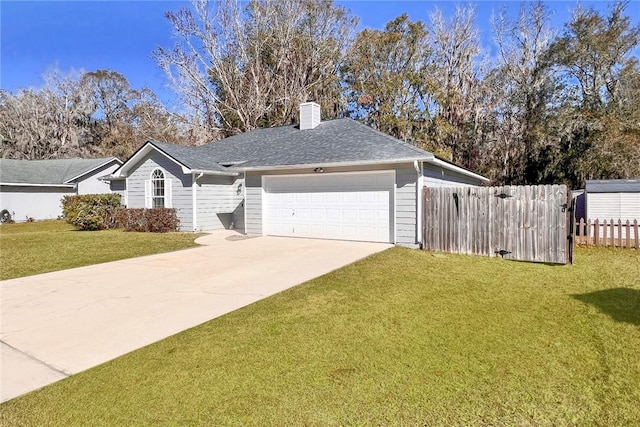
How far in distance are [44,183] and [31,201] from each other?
1.42m

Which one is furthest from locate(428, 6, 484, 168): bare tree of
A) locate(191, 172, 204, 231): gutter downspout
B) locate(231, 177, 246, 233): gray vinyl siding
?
locate(191, 172, 204, 231): gutter downspout

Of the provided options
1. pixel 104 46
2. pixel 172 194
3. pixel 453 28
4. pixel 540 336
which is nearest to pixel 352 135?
pixel 172 194

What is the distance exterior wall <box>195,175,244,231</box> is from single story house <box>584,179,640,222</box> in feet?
41.5

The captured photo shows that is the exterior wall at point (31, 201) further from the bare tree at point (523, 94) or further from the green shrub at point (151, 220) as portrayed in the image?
the bare tree at point (523, 94)

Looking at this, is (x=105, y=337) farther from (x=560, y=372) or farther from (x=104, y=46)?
(x=104, y=46)

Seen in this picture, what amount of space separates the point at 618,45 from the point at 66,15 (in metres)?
25.4

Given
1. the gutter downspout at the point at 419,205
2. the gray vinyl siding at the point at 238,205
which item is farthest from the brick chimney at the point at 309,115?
the gutter downspout at the point at 419,205

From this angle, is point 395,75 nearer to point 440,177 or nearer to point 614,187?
point 440,177

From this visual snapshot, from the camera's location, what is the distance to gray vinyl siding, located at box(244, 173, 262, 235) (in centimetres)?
1316

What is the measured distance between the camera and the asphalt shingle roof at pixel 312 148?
11.0 metres

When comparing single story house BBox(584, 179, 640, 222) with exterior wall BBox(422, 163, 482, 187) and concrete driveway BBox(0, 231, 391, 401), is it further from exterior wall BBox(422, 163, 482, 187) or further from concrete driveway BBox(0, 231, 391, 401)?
concrete driveway BBox(0, 231, 391, 401)

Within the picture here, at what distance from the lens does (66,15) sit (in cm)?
1342

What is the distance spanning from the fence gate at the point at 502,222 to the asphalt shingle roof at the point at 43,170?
25.7 meters

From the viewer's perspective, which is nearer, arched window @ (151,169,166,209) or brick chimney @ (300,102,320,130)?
arched window @ (151,169,166,209)
